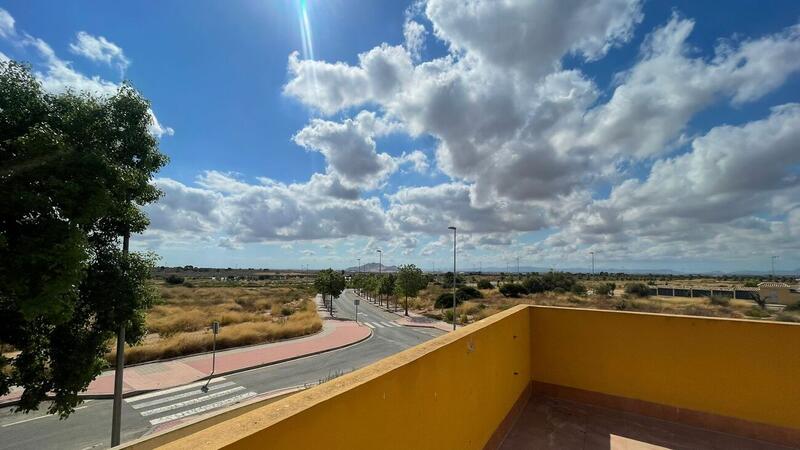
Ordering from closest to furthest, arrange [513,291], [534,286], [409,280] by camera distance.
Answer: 1. [409,280]
2. [513,291]
3. [534,286]

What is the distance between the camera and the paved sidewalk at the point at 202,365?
1597cm

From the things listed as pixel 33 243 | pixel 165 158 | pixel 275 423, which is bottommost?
pixel 275 423

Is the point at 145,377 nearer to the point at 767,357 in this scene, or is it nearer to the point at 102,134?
the point at 102,134

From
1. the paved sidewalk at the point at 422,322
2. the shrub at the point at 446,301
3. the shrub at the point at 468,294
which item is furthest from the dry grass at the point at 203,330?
the shrub at the point at 468,294

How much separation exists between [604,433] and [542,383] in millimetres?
1206

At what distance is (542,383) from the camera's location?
19.0 ft

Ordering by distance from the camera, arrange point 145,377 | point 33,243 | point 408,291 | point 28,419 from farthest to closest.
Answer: point 408,291 < point 145,377 < point 28,419 < point 33,243

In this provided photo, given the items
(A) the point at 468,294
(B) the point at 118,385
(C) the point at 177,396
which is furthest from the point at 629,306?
(B) the point at 118,385

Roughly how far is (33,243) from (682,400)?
10.4 m

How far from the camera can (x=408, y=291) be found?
152 ft

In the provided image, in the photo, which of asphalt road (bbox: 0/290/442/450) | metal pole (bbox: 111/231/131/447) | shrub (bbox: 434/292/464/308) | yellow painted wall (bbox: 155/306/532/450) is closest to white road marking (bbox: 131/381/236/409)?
asphalt road (bbox: 0/290/442/450)

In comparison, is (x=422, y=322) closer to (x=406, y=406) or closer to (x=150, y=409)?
(x=150, y=409)

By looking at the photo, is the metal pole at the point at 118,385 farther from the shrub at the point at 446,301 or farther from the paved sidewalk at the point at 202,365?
the shrub at the point at 446,301

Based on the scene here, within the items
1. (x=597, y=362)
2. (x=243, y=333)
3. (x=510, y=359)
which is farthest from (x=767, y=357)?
(x=243, y=333)
